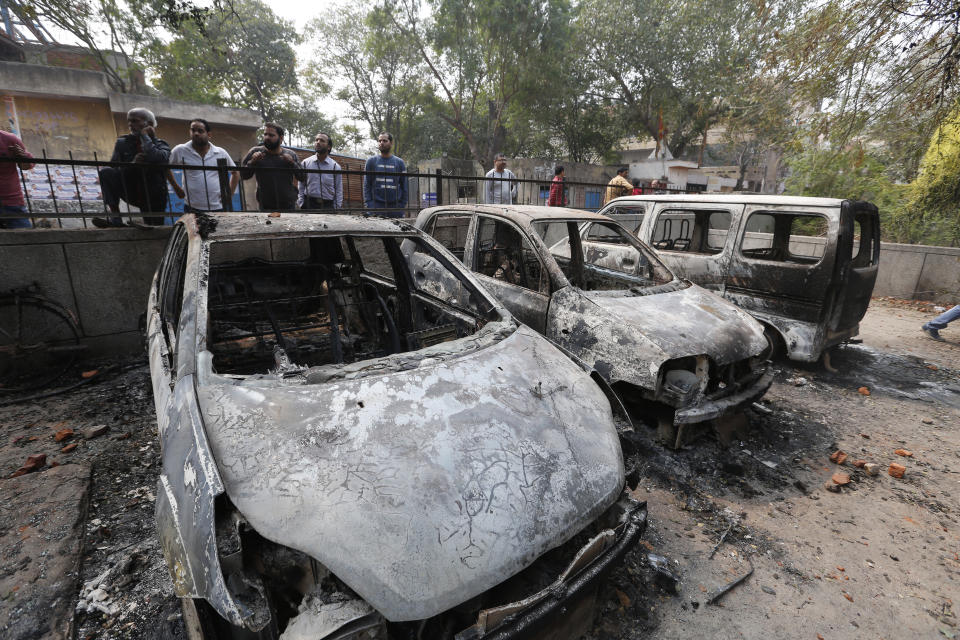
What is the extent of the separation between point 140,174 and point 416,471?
5392 millimetres

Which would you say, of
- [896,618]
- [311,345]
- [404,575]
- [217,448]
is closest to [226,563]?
[217,448]

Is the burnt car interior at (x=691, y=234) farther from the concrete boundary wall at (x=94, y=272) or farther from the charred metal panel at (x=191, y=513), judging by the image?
the concrete boundary wall at (x=94, y=272)

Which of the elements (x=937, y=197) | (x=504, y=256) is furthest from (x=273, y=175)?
(x=937, y=197)

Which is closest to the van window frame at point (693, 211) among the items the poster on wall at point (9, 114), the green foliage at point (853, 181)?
the green foliage at point (853, 181)

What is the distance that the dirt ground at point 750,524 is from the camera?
2.11 metres

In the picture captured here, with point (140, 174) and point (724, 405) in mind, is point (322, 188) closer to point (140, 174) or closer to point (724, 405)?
point (140, 174)

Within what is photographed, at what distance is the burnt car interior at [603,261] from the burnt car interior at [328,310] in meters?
1.35

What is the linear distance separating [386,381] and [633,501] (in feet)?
3.99

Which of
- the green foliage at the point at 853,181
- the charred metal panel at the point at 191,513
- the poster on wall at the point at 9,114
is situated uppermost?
the poster on wall at the point at 9,114

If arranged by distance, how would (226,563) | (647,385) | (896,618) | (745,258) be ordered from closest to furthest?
(226,563), (896,618), (647,385), (745,258)

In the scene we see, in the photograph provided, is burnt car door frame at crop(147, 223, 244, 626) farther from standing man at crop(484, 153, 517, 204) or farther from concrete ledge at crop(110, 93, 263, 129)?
concrete ledge at crop(110, 93, 263, 129)

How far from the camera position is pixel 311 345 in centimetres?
337

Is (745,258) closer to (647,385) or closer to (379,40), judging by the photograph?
(647,385)

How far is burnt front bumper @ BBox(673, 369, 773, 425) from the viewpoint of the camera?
3057 mm
